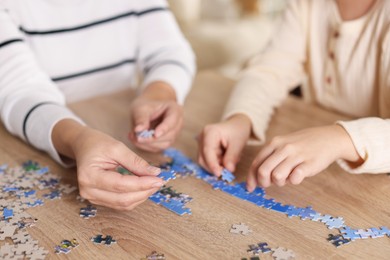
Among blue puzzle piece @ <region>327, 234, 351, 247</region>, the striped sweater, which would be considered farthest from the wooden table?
the striped sweater

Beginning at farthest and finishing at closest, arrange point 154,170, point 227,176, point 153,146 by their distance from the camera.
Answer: point 153,146 < point 227,176 < point 154,170

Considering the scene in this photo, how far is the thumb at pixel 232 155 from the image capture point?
41.9 inches

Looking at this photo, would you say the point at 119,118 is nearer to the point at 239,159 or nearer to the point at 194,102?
the point at 194,102

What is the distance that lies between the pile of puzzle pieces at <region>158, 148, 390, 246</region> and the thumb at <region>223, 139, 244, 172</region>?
4 cm

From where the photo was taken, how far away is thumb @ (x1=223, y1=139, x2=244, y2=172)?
3.49 feet

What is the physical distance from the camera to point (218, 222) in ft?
2.89

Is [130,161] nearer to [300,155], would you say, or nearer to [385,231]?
[300,155]

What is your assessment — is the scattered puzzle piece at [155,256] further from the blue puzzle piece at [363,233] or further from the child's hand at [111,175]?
the blue puzzle piece at [363,233]

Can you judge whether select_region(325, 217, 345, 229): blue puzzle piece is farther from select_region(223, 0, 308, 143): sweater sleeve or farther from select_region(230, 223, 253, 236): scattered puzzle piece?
select_region(223, 0, 308, 143): sweater sleeve

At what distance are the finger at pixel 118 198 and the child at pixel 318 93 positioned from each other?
0.21m

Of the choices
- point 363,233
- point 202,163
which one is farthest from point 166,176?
point 363,233

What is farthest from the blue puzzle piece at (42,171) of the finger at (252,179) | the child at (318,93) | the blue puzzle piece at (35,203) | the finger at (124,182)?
the finger at (252,179)

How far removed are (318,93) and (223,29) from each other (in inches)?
83.7

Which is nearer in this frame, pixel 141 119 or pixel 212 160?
pixel 212 160
